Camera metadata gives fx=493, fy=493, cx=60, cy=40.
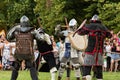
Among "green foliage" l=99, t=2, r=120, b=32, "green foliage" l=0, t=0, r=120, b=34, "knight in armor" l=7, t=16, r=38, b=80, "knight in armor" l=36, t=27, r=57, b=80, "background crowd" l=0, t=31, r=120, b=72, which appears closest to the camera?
"knight in armor" l=7, t=16, r=38, b=80

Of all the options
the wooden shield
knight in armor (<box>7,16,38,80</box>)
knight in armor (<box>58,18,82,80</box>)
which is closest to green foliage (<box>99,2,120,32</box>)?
knight in armor (<box>58,18,82,80</box>)

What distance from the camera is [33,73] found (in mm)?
11859

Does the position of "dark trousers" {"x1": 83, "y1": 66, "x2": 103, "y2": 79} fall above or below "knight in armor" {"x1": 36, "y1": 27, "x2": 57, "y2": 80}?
below

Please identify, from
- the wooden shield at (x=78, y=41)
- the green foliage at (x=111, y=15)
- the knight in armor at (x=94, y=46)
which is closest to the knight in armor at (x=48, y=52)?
the wooden shield at (x=78, y=41)

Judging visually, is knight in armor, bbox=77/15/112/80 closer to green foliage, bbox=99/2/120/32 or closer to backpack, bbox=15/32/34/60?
backpack, bbox=15/32/34/60

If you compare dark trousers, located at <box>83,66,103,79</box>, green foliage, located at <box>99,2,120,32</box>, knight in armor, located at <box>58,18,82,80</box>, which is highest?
green foliage, located at <box>99,2,120,32</box>

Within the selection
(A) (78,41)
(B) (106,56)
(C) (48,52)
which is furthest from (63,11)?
(A) (78,41)

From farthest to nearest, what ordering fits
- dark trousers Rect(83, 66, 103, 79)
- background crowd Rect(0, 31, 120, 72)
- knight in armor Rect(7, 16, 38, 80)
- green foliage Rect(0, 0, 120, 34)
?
1. green foliage Rect(0, 0, 120, 34)
2. background crowd Rect(0, 31, 120, 72)
3. dark trousers Rect(83, 66, 103, 79)
4. knight in armor Rect(7, 16, 38, 80)

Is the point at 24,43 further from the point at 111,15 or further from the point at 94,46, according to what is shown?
the point at 111,15

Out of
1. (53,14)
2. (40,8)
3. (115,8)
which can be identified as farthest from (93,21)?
(40,8)

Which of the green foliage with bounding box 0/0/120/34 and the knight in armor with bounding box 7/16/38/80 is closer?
the knight in armor with bounding box 7/16/38/80

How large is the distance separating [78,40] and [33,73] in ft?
7.32

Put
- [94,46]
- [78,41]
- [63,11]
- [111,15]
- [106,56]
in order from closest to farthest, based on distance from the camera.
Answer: [94,46]
[78,41]
[106,56]
[111,15]
[63,11]

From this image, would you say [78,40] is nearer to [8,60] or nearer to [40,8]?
[8,60]
